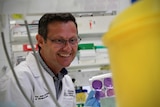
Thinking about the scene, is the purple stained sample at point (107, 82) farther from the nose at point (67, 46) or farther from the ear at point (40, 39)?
the ear at point (40, 39)

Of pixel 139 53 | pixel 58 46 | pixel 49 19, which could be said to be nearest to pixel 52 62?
pixel 58 46

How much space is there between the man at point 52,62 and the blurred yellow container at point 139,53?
94cm

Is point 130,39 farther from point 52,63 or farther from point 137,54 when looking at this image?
point 52,63

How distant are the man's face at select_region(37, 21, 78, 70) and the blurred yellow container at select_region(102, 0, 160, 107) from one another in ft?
3.61

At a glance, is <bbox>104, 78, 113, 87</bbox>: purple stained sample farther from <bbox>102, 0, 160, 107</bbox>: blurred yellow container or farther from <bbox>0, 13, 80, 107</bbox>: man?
<bbox>102, 0, 160, 107</bbox>: blurred yellow container

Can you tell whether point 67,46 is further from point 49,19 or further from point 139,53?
point 139,53

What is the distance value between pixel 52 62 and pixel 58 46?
141 mm

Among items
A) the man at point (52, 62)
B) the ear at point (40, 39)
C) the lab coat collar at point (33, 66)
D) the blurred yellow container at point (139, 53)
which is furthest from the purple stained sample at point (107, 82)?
the blurred yellow container at point (139, 53)

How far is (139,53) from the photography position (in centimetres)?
43

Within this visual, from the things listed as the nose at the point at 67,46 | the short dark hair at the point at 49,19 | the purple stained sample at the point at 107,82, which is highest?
the short dark hair at the point at 49,19

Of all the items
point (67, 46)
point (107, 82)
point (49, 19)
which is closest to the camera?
point (107, 82)

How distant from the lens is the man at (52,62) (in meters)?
1.43

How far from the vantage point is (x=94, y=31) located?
2404mm

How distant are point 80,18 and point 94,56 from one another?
16.0 inches
